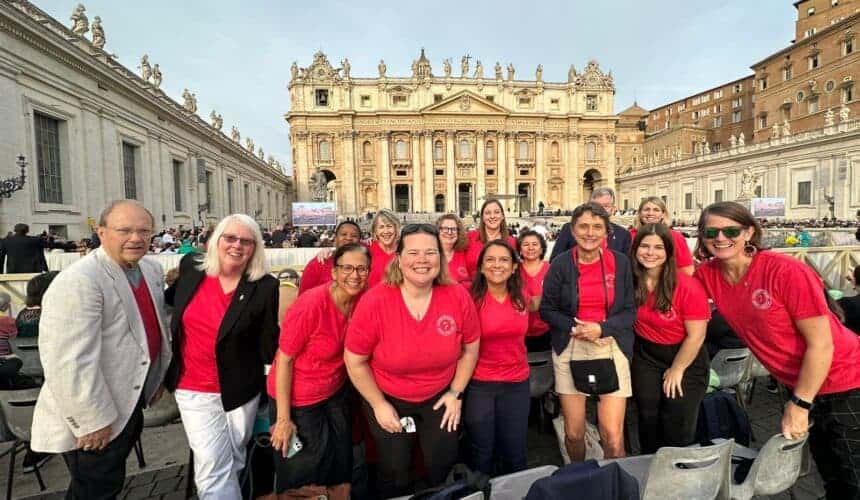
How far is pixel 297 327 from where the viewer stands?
2387 millimetres

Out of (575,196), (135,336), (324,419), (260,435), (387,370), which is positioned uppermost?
(575,196)

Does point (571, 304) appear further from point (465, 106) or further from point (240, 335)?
point (465, 106)

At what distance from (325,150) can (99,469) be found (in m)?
51.8

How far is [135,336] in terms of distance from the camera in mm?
2387

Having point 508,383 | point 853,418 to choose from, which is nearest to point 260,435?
point 508,383

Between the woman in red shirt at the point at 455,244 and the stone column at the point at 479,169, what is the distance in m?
48.4

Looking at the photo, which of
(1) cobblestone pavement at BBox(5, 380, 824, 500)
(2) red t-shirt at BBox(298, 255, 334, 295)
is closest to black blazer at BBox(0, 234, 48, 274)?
(1) cobblestone pavement at BBox(5, 380, 824, 500)

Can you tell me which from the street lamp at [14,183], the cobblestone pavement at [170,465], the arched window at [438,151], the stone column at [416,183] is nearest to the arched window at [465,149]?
the arched window at [438,151]

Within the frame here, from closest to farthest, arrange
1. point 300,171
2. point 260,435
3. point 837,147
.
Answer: point 260,435 → point 837,147 → point 300,171

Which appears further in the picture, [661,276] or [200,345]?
[661,276]

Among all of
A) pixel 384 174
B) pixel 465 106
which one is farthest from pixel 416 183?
pixel 465 106

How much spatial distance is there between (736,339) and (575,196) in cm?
5428

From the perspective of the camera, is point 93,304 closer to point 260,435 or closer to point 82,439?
point 82,439

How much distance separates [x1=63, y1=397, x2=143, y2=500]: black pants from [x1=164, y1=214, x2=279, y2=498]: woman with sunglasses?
33 cm
